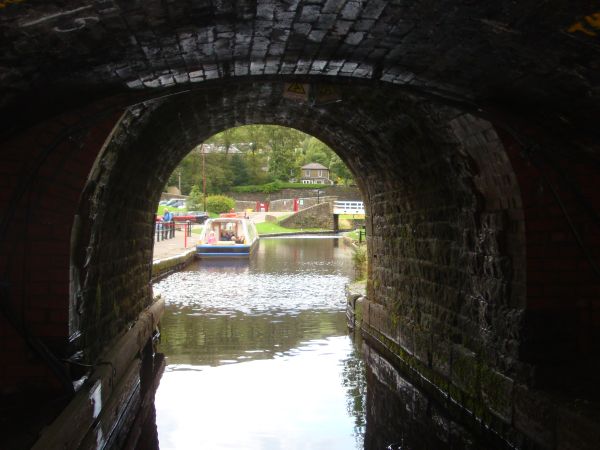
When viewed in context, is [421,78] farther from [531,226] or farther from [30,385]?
[30,385]

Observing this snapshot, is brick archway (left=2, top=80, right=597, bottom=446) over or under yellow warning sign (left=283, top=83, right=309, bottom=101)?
under

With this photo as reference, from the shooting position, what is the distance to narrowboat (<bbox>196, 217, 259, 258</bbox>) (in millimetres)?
29734

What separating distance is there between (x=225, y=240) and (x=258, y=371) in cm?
2363

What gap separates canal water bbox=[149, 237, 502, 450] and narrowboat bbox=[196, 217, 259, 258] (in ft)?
39.9

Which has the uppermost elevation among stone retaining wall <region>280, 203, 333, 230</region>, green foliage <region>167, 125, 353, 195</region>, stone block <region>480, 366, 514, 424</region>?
green foliage <region>167, 125, 353, 195</region>

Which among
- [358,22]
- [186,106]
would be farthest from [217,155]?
[358,22]

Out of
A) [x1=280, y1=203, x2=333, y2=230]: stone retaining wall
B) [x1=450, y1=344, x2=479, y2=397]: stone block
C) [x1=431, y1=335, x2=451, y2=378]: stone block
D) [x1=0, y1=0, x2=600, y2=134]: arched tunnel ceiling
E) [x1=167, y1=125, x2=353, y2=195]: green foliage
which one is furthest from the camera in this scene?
[x1=167, y1=125, x2=353, y2=195]: green foliage

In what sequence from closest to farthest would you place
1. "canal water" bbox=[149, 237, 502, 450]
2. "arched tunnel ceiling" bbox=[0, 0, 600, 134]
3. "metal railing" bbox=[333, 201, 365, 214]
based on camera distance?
"arched tunnel ceiling" bbox=[0, 0, 600, 134]
"canal water" bbox=[149, 237, 502, 450]
"metal railing" bbox=[333, 201, 365, 214]

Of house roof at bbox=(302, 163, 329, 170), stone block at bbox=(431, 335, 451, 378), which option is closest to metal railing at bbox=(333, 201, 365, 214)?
house roof at bbox=(302, 163, 329, 170)

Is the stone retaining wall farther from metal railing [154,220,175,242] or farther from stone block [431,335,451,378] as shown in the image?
stone block [431,335,451,378]

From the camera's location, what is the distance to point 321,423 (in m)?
8.04

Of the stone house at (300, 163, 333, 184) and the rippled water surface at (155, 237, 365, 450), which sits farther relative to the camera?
the stone house at (300, 163, 333, 184)

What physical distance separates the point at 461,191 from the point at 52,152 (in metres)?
4.40

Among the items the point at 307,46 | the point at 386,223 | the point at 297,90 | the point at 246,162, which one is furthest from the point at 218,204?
the point at 307,46
